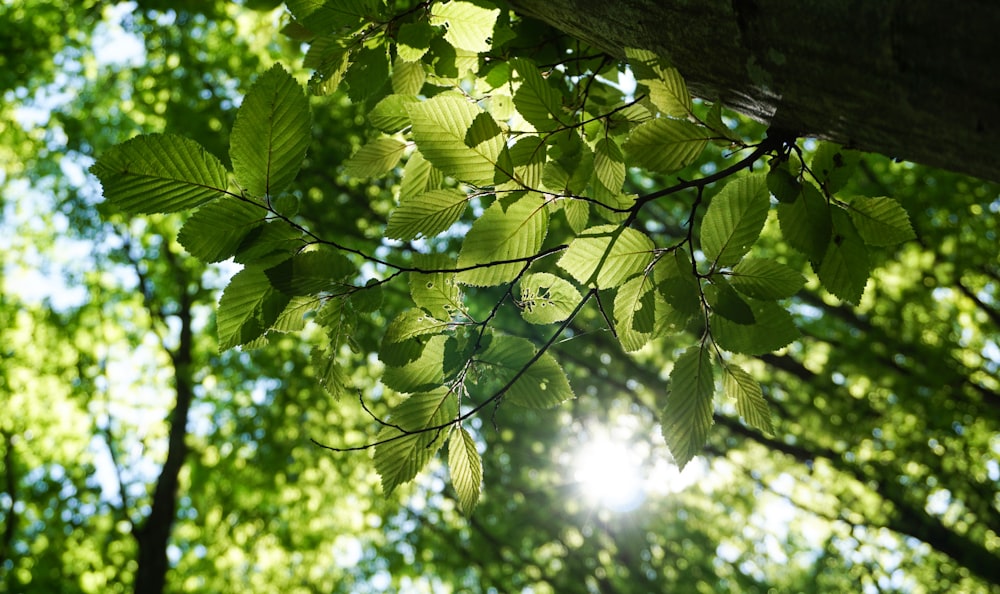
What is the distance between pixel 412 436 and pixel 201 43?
26.2 ft

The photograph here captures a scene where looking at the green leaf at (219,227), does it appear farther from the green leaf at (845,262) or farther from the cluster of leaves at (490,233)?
A: the green leaf at (845,262)

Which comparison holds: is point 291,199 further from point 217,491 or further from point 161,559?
point 217,491

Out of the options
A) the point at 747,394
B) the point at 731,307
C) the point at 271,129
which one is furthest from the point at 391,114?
the point at 747,394

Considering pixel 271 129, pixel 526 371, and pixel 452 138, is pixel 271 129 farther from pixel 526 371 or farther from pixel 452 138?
pixel 526 371

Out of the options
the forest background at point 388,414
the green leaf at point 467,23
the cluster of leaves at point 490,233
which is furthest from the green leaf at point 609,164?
the forest background at point 388,414

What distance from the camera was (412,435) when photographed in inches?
46.4

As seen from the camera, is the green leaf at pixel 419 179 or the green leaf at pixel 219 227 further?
the green leaf at pixel 419 179

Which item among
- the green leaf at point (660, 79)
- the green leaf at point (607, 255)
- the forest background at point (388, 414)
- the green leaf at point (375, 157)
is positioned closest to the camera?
the green leaf at point (660, 79)

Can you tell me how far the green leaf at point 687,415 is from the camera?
3.50 feet

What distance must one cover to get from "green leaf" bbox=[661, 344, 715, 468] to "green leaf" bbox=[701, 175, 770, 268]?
0.75 ft

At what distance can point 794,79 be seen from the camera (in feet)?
2.40

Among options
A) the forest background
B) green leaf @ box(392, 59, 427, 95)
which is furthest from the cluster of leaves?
the forest background

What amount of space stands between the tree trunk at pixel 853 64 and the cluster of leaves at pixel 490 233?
0.23ft

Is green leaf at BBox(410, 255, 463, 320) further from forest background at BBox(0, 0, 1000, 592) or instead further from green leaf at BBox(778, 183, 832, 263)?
forest background at BBox(0, 0, 1000, 592)
